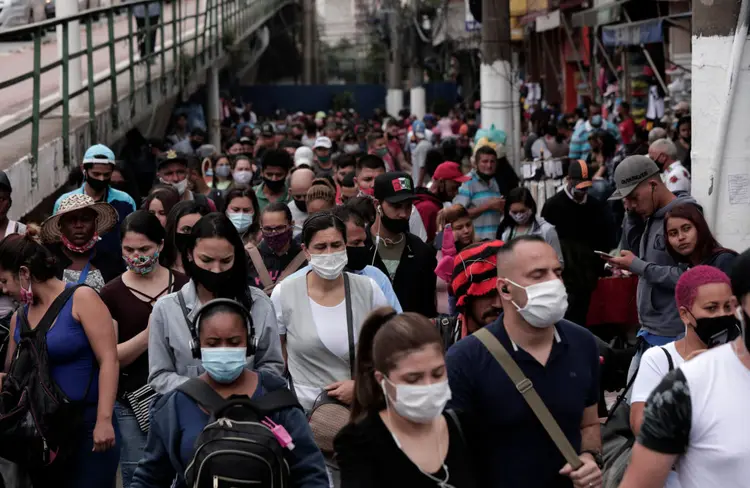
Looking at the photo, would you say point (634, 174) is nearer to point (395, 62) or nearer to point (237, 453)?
point (237, 453)

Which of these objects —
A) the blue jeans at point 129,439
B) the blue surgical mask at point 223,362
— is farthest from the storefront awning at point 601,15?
the blue surgical mask at point 223,362

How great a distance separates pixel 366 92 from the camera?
210 feet

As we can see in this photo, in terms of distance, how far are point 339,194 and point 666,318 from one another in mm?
5629

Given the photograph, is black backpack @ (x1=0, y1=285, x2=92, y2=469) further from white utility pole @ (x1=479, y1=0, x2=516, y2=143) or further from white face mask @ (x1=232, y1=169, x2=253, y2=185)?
white utility pole @ (x1=479, y1=0, x2=516, y2=143)

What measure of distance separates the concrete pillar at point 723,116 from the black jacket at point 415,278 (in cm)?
208

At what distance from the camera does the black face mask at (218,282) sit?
5605 mm

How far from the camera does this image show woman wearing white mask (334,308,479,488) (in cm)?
398

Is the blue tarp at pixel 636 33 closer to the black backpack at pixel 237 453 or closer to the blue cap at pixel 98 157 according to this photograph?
the blue cap at pixel 98 157

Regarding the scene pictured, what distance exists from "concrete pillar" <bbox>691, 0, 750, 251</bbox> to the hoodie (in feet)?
7.92

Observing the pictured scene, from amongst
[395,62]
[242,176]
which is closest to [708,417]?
[242,176]

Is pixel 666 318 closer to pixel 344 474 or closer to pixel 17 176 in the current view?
pixel 344 474

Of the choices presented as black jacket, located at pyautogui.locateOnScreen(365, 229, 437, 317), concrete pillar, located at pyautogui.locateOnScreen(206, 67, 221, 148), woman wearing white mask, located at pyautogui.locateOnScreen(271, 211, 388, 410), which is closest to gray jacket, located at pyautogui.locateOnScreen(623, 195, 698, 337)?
black jacket, located at pyautogui.locateOnScreen(365, 229, 437, 317)

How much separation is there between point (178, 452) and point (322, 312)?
1.74 metres

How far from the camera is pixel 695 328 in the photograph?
509 centimetres
